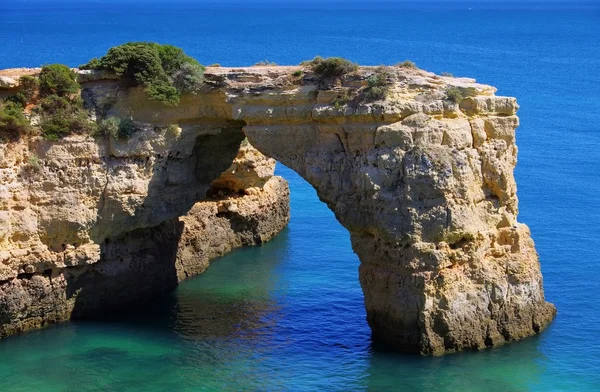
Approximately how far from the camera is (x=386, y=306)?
126 ft

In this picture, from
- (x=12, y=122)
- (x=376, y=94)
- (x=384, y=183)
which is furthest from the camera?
(x=12, y=122)

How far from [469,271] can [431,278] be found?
1512 millimetres

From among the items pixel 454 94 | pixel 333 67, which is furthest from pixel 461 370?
pixel 333 67

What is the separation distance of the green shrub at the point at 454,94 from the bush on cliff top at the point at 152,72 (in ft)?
30.9

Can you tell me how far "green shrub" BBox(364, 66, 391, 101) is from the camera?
123 ft

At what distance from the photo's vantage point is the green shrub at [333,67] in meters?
38.7

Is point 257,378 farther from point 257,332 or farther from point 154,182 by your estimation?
point 154,182

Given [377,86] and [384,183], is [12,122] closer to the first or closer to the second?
[377,86]

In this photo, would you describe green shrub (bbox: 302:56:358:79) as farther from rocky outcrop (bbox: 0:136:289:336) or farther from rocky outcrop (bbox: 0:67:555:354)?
rocky outcrop (bbox: 0:136:289:336)

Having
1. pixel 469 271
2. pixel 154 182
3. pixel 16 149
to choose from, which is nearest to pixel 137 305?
pixel 154 182

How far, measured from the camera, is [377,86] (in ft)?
124

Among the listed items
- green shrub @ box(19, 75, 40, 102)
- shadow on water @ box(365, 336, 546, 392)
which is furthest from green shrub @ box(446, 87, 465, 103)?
green shrub @ box(19, 75, 40, 102)

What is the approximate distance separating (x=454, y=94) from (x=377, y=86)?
268 centimetres

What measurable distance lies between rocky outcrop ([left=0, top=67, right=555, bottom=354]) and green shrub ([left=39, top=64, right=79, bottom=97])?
2.70 feet
